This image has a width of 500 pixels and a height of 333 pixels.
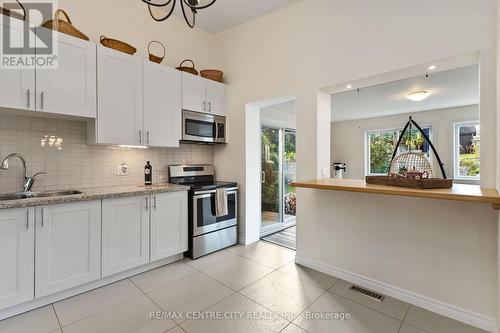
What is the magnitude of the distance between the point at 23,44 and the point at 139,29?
4.62ft

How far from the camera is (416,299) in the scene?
6.86 feet

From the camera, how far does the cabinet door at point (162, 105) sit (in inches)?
110

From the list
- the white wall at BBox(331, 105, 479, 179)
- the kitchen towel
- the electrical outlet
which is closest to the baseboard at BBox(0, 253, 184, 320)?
the kitchen towel

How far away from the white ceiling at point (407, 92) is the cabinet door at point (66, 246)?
14.5ft

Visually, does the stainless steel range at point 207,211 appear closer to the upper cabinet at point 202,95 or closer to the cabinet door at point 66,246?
the upper cabinet at point 202,95

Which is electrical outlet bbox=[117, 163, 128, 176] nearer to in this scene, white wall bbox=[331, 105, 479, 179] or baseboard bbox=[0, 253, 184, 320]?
baseboard bbox=[0, 253, 184, 320]

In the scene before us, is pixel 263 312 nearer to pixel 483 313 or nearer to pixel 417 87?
pixel 483 313

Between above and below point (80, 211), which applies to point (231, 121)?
above

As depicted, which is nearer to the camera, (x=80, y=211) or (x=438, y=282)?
(x=438, y=282)

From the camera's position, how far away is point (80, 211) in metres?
2.14

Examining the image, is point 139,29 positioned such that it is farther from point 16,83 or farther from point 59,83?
point 16,83

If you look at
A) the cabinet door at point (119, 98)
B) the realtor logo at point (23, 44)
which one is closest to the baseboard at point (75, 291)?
the cabinet door at point (119, 98)

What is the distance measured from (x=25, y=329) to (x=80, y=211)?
902mm

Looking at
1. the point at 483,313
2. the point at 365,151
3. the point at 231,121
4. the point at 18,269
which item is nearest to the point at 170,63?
the point at 231,121
